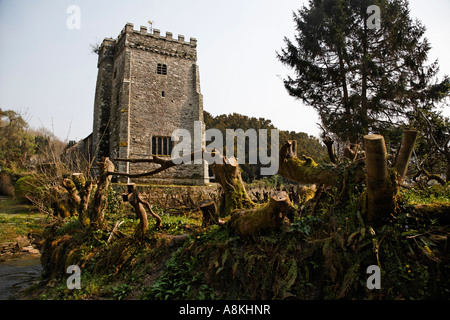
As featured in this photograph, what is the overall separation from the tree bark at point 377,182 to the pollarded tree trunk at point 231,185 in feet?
8.89

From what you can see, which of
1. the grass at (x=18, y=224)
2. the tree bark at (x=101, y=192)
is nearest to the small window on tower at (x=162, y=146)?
the grass at (x=18, y=224)

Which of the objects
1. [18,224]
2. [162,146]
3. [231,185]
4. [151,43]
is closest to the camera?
[231,185]

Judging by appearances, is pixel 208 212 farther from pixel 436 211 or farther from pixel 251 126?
pixel 251 126

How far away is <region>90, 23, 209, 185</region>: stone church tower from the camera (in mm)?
21125

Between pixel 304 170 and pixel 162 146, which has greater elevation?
pixel 162 146

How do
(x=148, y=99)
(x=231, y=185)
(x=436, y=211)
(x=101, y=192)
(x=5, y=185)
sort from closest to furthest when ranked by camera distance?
(x=436, y=211)
(x=231, y=185)
(x=101, y=192)
(x=148, y=99)
(x=5, y=185)

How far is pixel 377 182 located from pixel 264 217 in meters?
1.89

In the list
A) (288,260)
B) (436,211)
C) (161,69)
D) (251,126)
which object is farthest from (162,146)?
(251,126)

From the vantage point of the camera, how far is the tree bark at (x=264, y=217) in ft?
14.9

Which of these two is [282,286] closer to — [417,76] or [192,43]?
[417,76]

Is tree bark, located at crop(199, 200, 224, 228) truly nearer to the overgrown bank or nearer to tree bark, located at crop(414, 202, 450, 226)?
the overgrown bank

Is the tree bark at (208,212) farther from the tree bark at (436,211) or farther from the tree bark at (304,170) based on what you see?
the tree bark at (436,211)

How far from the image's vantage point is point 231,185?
625 centimetres

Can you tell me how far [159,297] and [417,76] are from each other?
17317 millimetres
